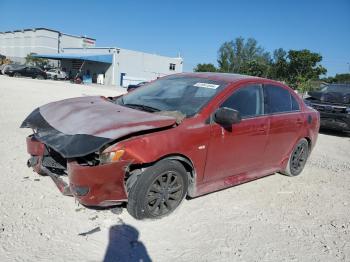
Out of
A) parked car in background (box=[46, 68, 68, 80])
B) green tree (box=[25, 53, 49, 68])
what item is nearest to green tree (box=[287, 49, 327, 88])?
parked car in background (box=[46, 68, 68, 80])

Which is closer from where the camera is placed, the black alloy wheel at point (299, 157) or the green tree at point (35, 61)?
the black alloy wheel at point (299, 157)

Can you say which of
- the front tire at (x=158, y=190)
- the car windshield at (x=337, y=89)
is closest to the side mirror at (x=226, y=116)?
the front tire at (x=158, y=190)

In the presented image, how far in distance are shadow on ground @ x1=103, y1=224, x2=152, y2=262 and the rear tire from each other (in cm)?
328

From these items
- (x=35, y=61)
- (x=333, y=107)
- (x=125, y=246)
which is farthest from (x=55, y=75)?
(x=125, y=246)

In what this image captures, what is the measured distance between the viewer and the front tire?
3600 mm

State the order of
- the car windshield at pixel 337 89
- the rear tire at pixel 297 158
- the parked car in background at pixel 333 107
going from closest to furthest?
the rear tire at pixel 297 158, the parked car in background at pixel 333 107, the car windshield at pixel 337 89

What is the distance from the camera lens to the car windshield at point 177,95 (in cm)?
433

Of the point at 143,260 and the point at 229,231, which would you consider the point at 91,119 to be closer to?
the point at 143,260

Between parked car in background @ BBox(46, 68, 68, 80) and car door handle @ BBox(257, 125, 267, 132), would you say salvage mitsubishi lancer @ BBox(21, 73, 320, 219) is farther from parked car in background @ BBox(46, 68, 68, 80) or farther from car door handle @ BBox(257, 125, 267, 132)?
parked car in background @ BBox(46, 68, 68, 80)

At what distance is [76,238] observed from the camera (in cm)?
334

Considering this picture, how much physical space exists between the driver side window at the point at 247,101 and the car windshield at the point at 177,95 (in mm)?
214

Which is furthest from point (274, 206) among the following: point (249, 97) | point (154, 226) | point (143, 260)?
point (143, 260)

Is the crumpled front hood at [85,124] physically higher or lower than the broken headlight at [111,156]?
higher

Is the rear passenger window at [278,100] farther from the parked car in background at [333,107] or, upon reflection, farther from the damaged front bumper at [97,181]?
the parked car in background at [333,107]
